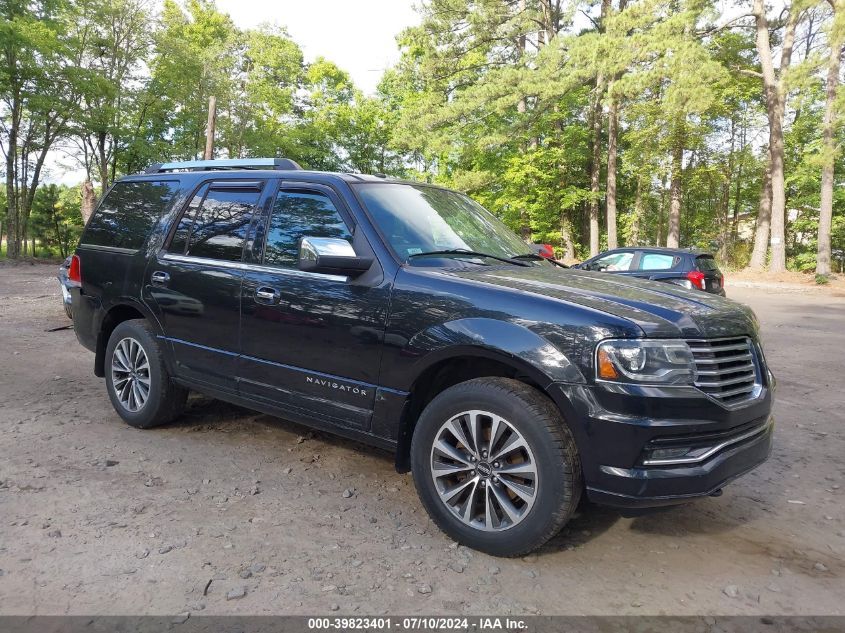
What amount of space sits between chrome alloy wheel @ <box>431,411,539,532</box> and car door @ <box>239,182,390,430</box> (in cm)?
55

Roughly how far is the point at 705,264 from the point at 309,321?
10069 mm

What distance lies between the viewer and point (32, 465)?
391 centimetres

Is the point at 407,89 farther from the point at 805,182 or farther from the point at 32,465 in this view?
the point at 32,465

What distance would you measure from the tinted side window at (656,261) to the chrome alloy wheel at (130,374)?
953 cm

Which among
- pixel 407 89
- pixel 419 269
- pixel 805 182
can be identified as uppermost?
pixel 407 89

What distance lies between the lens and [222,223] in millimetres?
4219

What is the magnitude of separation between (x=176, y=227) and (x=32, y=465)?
73.0 inches

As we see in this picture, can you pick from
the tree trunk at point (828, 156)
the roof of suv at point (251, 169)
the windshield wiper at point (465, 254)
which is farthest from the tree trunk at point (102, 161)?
the windshield wiper at point (465, 254)

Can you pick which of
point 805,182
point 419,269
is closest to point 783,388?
point 419,269

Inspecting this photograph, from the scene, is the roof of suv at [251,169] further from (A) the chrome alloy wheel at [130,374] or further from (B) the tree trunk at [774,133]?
(B) the tree trunk at [774,133]

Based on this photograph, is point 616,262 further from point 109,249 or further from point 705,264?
point 109,249

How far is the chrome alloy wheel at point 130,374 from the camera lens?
465cm

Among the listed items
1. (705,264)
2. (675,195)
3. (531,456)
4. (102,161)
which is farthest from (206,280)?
(102,161)

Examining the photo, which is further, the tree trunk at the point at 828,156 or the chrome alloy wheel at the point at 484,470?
the tree trunk at the point at 828,156
